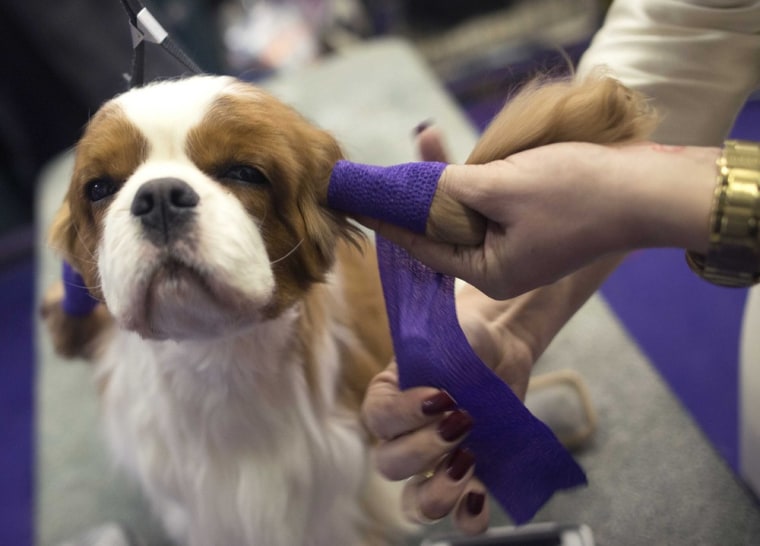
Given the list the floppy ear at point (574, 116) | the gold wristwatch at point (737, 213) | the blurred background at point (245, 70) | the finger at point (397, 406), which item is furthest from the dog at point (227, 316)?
the blurred background at point (245, 70)

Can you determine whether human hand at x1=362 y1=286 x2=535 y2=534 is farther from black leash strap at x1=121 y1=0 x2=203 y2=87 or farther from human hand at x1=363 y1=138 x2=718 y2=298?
black leash strap at x1=121 y1=0 x2=203 y2=87

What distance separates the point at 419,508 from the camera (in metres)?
0.80

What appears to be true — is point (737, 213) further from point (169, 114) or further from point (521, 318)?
point (169, 114)

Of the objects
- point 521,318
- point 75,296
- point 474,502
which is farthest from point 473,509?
point 75,296

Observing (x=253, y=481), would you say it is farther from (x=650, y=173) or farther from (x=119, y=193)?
(x=650, y=173)

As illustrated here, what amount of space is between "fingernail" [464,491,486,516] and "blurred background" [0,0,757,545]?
67 cm

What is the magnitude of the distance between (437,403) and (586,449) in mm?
357

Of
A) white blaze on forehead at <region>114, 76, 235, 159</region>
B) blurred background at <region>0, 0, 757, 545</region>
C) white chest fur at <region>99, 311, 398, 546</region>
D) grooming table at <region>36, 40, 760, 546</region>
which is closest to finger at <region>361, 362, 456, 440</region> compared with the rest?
white chest fur at <region>99, 311, 398, 546</region>

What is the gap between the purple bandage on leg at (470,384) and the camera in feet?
2.40

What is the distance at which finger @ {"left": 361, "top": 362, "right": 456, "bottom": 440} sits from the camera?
77 cm

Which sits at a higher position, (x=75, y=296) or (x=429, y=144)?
(x=75, y=296)

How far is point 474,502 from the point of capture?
0.81 metres

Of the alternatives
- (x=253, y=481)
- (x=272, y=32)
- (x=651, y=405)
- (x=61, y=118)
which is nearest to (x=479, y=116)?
(x=272, y=32)

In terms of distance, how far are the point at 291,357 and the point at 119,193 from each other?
0.30m
